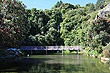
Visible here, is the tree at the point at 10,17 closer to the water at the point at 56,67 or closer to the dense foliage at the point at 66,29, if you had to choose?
the water at the point at 56,67

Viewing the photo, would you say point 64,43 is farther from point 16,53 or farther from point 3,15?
point 3,15

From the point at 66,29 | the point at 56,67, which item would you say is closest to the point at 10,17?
the point at 56,67

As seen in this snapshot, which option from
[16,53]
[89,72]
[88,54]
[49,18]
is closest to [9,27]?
[89,72]

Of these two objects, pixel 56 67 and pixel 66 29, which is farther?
pixel 66 29

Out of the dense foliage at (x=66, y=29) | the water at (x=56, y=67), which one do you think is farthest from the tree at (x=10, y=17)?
the dense foliage at (x=66, y=29)

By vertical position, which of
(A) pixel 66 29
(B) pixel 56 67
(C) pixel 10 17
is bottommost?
(B) pixel 56 67

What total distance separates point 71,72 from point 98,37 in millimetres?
12088

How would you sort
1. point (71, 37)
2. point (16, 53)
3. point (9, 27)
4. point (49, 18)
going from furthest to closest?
point (49, 18) < point (71, 37) < point (16, 53) < point (9, 27)

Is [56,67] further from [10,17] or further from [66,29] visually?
[66,29]

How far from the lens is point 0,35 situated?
1227cm

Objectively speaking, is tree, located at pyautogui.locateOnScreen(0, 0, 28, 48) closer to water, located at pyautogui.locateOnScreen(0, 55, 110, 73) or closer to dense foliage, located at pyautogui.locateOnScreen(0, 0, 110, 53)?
water, located at pyautogui.locateOnScreen(0, 55, 110, 73)

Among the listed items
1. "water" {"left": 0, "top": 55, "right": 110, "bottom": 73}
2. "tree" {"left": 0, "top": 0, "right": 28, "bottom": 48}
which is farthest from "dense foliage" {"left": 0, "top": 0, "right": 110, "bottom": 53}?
"tree" {"left": 0, "top": 0, "right": 28, "bottom": 48}

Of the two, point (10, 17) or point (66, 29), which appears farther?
point (66, 29)

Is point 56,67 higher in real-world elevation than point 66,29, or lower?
lower
